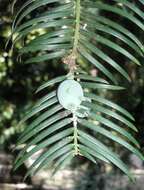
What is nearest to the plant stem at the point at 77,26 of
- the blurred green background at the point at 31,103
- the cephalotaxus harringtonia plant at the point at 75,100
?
the cephalotaxus harringtonia plant at the point at 75,100

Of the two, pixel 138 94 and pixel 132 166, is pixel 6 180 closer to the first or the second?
pixel 132 166

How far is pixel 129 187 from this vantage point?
412 centimetres

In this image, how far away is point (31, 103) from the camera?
3193 millimetres

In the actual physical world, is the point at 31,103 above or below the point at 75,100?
above

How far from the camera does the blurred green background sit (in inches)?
65.9

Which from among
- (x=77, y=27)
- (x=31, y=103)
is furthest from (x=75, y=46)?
(x=31, y=103)

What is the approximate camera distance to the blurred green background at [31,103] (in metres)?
1.67

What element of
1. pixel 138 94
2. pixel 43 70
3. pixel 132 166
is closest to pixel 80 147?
pixel 138 94

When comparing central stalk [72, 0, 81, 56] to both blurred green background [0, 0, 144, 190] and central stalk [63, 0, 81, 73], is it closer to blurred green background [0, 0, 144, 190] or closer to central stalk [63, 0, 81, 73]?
central stalk [63, 0, 81, 73]

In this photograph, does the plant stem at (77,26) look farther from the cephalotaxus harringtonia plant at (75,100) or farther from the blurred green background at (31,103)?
the blurred green background at (31,103)

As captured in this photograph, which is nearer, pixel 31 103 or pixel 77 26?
pixel 77 26

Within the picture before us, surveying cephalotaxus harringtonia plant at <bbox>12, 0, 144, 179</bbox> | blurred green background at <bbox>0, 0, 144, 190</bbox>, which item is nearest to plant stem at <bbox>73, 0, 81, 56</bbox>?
cephalotaxus harringtonia plant at <bbox>12, 0, 144, 179</bbox>

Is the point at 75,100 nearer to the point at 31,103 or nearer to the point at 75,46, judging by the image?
the point at 75,46

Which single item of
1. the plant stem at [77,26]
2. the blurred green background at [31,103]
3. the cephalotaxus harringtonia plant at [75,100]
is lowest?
the cephalotaxus harringtonia plant at [75,100]
